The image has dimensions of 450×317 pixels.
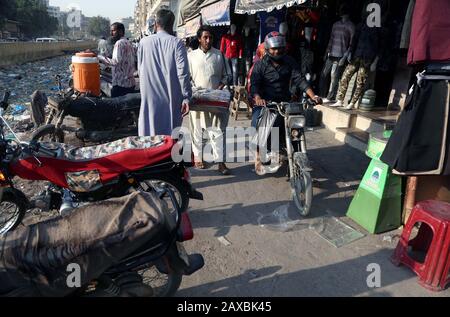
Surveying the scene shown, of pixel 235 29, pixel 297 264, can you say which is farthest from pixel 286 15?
pixel 297 264

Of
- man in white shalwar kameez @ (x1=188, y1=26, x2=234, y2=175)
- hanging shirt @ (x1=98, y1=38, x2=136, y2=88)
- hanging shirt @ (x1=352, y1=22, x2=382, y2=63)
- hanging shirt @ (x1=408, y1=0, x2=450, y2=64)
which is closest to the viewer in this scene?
hanging shirt @ (x1=408, y1=0, x2=450, y2=64)

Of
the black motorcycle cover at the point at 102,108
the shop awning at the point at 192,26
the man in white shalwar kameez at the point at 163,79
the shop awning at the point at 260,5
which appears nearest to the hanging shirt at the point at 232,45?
the shop awning at the point at 192,26

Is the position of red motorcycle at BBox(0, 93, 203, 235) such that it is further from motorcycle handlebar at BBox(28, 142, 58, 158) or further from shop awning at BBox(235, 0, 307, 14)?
shop awning at BBox(235, 0, 307, 14)

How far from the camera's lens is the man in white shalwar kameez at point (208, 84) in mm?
4859

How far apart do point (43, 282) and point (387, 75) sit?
24.7 ft

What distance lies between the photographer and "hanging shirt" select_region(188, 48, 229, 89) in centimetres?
487

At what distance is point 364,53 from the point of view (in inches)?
249

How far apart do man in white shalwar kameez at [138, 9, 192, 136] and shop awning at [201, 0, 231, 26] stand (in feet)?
16.7

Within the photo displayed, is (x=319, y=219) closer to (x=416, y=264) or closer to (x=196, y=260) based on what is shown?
(x=416, y=264)

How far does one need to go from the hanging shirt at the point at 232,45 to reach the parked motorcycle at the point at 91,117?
529cm

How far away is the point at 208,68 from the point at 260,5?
229cm

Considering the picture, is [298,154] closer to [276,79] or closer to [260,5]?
[276,79]

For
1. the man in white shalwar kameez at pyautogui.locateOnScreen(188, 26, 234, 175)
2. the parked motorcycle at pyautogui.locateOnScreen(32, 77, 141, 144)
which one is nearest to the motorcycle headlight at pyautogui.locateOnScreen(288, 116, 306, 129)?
the man in white shalwar kameez at pyautogui.locateOnScreen(188, 26, 234, 175)

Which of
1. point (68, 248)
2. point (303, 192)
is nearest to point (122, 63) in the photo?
point (303, 192)
